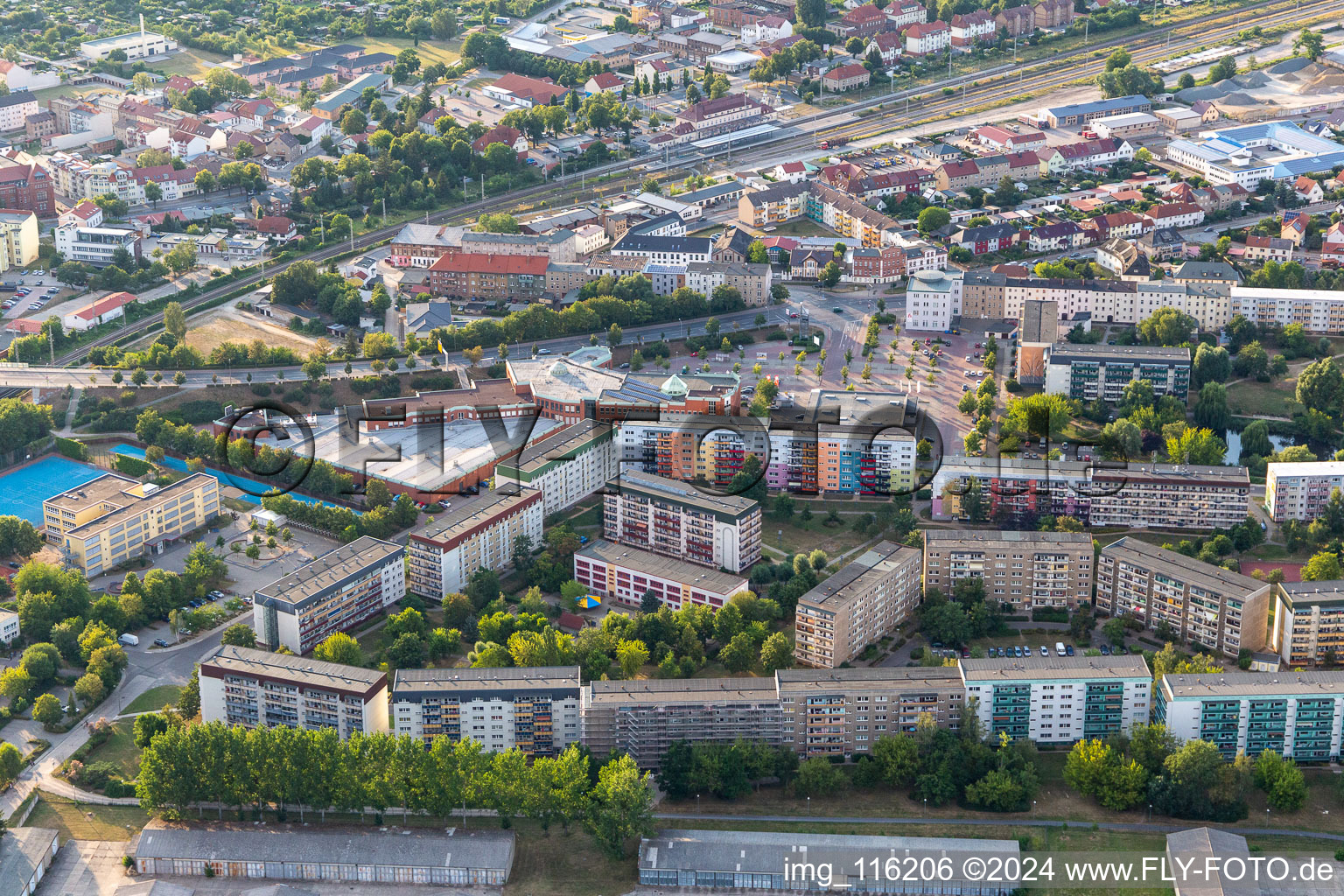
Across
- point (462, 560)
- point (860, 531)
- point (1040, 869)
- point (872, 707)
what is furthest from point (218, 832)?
point (860, 531)

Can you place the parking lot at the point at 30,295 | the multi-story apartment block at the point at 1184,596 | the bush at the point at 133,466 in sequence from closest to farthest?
the multi-story apartment block at the point at 1184,596, the bush at the point at 133,466, the parking lot at the point at 30,295

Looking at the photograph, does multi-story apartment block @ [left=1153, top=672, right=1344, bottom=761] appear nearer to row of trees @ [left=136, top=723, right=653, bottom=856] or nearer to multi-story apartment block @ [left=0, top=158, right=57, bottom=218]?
row of trees @ [left=136, top=723, right=653, bottom=856]

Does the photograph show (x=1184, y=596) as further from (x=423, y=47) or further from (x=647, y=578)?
(x=423, y=47)

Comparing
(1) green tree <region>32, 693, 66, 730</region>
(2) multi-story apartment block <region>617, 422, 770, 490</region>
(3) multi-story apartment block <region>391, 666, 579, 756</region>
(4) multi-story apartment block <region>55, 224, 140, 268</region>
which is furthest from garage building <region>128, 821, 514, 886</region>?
(4) multi-story apartment block <region>55, 224, 140, 268</region>

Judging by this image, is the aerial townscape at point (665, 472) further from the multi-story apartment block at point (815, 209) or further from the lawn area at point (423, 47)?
the lawn area at point (423, 47)

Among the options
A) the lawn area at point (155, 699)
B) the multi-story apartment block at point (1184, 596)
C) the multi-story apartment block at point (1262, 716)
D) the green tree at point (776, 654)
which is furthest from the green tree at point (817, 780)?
the lawn area at point (155, 699)
